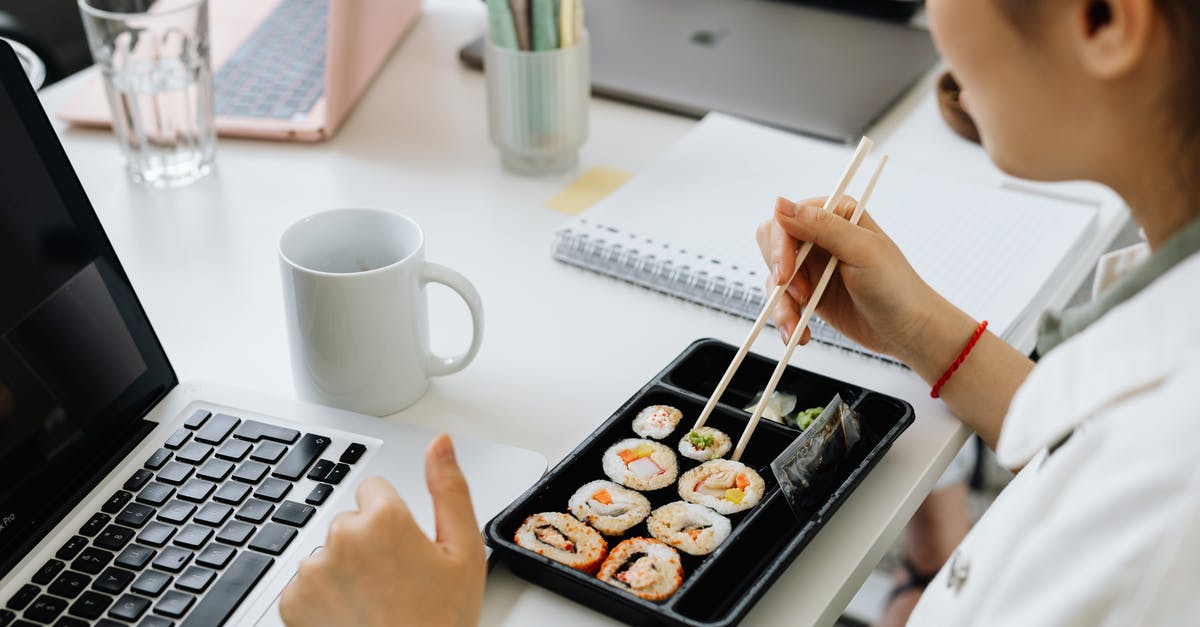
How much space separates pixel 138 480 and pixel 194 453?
0.04 meters

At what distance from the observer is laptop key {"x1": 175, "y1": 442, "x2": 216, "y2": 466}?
79 centimetres

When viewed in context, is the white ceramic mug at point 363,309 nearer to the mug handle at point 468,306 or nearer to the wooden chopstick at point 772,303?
the mug handle at point 468,306

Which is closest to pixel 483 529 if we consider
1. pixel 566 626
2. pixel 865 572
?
pixel 566 626

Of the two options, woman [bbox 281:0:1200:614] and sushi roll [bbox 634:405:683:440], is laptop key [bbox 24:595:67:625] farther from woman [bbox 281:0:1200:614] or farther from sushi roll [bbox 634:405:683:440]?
sushi roll [bbox 634:405:683:440]

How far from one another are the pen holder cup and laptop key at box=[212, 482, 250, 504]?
0.54 meters

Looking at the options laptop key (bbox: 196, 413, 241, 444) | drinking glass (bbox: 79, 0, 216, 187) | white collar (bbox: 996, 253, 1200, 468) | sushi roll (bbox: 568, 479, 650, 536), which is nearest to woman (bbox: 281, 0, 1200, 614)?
white collar (bbox: 996, 253, 1200, 468)

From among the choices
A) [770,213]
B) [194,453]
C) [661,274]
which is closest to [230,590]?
[194,453]

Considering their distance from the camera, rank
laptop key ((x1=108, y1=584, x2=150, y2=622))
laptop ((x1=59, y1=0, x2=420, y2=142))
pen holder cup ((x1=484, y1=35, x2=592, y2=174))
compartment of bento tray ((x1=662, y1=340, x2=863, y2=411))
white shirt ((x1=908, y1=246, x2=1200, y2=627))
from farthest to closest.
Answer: laptop ((x1=59, y1=0, x2=420, y2=142)) → pen holder cup ((x1=484, y1=35, x2=592, y2=174)) → compartment of bento tray ((x1=662, y1=340, x2=863, y2=411)) → laptop key ((x1=108, y1=584, x2=150, y2=622)) → white shirt ((x1=908, y1=246, x2=1200, y2=627))

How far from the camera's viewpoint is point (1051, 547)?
0.56 m

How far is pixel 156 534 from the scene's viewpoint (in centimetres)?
73

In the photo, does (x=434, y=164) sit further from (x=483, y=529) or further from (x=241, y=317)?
(x=483, y=529)

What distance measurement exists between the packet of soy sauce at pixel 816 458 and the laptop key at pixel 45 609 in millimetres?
435

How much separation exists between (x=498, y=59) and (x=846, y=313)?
1.49 feet

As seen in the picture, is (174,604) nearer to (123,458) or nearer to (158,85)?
(123,458)
